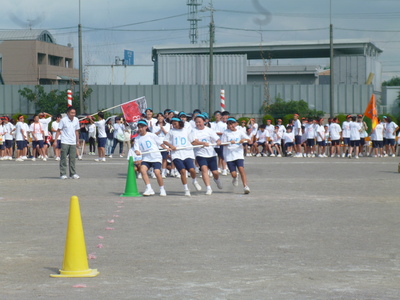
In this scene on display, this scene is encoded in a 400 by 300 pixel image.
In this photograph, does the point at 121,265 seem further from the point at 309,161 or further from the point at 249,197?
the point at 309,161

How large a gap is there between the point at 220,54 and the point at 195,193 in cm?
5003

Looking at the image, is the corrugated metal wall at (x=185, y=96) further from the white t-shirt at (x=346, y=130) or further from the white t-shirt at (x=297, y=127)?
the white t-shirt at (x=346, y=130)

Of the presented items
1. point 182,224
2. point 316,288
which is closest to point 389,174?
point 182,224

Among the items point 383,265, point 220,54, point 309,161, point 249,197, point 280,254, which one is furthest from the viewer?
point 220,54

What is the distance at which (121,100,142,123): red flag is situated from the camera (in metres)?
28.2

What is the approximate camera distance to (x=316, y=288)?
6926 millimetres

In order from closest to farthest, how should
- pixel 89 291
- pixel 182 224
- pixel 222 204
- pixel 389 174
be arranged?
pixel 89 291
pixel 182 224
pixel 222 204
pixel 389 174

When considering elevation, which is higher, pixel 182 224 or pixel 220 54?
pixel 220 54

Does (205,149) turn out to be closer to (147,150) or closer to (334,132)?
(147,150)

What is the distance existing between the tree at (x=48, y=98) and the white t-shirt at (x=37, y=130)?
77.7 ft

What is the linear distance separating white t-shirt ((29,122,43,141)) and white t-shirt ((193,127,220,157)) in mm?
12879

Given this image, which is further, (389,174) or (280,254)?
(389,174)

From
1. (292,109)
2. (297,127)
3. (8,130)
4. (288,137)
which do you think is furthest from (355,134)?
(292,109)

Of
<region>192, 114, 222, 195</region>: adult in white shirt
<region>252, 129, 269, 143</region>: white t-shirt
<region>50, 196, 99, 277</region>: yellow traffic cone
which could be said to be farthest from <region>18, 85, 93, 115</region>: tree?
<region>50, 196, 99, 277</region>: yellow traffic cone
